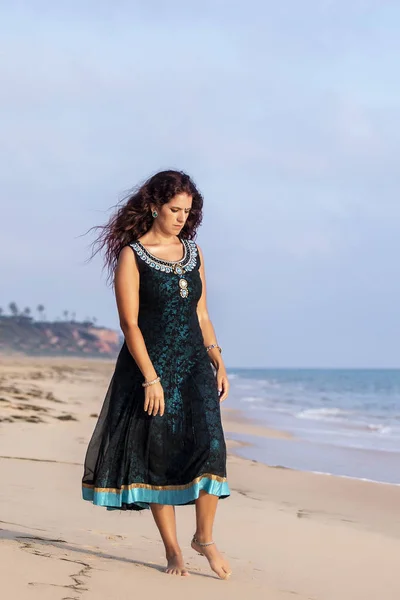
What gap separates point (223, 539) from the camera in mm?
4754

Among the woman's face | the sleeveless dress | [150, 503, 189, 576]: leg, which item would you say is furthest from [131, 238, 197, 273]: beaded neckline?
[150, 503, 189, 576]: leg

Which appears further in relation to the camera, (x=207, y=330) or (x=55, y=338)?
(x=55, y=338)

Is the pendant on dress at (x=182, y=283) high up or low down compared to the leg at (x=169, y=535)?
up

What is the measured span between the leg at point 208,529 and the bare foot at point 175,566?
0.10m

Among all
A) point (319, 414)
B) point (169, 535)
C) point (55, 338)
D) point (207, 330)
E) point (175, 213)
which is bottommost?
point (319, 414)

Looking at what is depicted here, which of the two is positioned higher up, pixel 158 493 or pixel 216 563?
pixel 158 493

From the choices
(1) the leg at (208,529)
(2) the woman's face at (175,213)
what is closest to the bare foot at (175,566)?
(1) the leg at (208,529)

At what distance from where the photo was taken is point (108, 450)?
3.83 meters

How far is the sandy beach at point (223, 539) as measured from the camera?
3.55 meters

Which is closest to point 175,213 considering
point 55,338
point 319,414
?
point 319,414

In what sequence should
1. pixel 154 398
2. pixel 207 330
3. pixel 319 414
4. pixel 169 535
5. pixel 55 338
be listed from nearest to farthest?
pixel 154 398, pixel 169 535, pixel 207 330, pixel 319 414, pixel 55 338

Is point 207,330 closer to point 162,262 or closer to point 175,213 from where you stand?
point 162,262

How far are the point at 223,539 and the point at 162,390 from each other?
1.41 meters

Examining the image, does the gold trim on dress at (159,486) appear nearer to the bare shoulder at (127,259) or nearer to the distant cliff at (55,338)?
the bare shoulder at (127,259)
